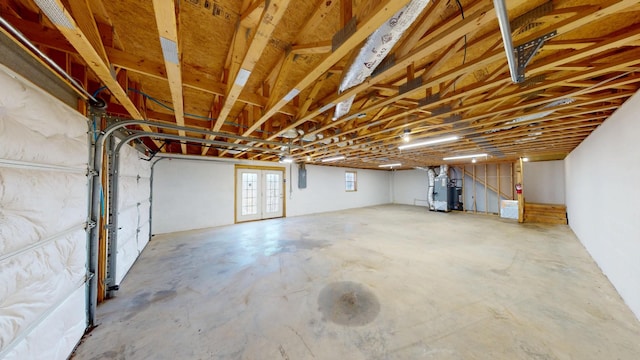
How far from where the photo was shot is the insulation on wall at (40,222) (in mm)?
1076

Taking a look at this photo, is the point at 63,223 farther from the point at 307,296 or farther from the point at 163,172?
the point at 163,172

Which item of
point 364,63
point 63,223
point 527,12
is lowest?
point 63,223

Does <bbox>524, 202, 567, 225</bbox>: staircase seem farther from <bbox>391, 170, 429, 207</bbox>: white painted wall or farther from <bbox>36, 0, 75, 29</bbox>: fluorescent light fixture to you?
<bbox>36, 0, 75, 29</bbox>: fluorescent light fixture

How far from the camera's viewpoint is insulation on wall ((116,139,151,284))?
270 cm

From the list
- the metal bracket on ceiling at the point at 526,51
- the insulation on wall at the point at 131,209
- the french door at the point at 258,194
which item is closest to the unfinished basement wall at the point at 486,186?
the french door at the point at 258,194

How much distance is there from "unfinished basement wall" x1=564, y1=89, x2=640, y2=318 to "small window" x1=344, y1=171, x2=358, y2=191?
6.87 meters

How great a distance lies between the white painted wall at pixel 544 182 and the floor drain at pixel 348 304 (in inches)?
331

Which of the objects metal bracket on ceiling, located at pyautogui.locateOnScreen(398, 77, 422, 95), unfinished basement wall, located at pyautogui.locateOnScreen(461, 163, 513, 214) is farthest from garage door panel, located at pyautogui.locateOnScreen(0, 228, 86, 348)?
unfinished basement wall, located at pyautogui.locateOnScreen(461, 163, 513, 214)

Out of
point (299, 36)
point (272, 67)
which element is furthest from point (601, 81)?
point (272, 67)

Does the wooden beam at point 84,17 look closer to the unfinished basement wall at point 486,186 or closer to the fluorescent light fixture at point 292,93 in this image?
the fluorescent light fixture at point 292,93

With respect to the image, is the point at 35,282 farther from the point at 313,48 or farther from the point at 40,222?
the point at 313,48

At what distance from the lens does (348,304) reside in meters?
2.14

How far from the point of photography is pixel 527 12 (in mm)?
1213

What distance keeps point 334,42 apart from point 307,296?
7.92 feet
